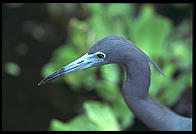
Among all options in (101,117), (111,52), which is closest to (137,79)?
(111,52)

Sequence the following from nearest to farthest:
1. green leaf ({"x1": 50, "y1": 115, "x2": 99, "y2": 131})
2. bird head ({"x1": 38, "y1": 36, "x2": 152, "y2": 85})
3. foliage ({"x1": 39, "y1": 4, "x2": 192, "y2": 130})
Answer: bird head ({"x1": 38, "y1": 36, "x2": 152, "y2": 85}) < green leaf ({"x1": 50, "y1": 115, "x2": 99, "y2": 131}) < foliage ({"x1": 39, "y1": 4, "x2": 192, "y2": 130})

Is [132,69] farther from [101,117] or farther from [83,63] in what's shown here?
[101,117]

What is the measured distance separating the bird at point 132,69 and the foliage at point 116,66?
2.44 ft

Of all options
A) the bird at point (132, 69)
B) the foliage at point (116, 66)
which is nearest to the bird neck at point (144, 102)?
the bird at point (132, 69)

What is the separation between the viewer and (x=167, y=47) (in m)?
2.96

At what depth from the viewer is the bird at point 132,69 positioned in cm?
149

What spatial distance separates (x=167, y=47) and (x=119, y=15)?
45cm

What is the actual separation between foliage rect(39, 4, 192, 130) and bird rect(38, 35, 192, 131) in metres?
0.74

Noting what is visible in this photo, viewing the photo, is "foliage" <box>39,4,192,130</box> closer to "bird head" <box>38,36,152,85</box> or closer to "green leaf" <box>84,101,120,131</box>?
"green leaf" <box>84,101,120,131</box>

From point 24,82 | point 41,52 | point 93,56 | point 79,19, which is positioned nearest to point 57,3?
point 79,19

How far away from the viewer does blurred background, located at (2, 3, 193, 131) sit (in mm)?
2689

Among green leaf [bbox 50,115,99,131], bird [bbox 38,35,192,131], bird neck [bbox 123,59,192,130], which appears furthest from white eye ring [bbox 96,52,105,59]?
green leaf [bbox 50,115,99,131]

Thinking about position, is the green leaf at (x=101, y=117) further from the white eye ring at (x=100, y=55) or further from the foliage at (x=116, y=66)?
the white eye ring at (x=100, y=55)

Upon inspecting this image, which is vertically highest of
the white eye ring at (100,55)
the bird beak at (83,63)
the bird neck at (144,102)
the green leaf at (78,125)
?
the white eye ring at (100,55)
